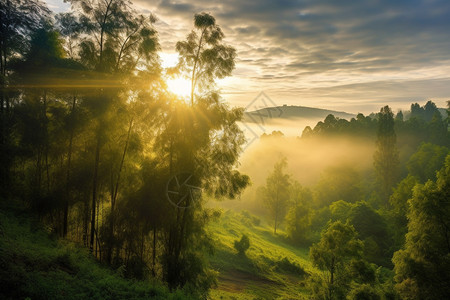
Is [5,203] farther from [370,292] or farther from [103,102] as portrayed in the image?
[370,292]

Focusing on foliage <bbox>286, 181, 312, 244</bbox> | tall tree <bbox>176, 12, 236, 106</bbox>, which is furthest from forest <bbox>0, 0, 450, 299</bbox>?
foliage <bbox>286, 181, 312, 244</bbox>

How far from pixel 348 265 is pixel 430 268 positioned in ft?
20.2

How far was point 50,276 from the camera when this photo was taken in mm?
9992

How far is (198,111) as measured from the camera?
47.2ft

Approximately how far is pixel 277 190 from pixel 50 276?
52442 mm

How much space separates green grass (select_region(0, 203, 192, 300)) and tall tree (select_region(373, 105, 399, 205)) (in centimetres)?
6200

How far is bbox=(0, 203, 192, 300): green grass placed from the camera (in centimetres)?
873

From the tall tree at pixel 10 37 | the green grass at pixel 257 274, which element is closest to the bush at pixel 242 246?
the green grass at pixel 257 274

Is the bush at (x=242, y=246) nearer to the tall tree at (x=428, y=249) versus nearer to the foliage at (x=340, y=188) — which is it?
the tall tree at (x=428, y=249)

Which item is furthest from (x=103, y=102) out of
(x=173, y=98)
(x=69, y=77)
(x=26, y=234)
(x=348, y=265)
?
(x=348, y=265)

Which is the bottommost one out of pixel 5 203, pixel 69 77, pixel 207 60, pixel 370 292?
pixel 370 292

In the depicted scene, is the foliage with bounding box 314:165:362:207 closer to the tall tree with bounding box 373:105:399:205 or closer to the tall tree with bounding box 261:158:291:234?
the tall tree with bounding box 373:105:399:205

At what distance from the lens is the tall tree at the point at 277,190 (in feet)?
192

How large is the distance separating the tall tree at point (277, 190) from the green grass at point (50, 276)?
48.3m
